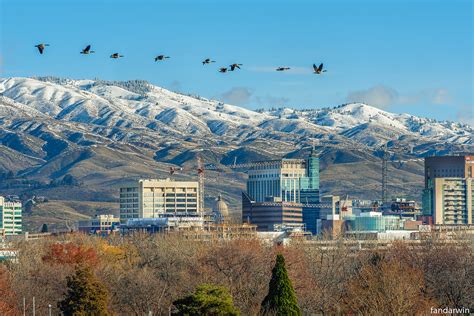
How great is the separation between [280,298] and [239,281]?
24.0 m

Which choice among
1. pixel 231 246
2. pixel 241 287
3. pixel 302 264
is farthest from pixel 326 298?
pixel 231 246

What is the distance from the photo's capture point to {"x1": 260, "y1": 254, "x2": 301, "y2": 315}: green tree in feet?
324

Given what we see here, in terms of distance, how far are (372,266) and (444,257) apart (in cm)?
1035

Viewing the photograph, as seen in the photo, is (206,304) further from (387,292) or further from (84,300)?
(387,292)

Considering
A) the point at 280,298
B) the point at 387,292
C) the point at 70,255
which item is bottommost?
the point at 280,298

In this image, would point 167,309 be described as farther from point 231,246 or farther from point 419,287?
point 231,246

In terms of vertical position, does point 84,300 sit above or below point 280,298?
below

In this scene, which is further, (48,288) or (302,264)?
(302,264)

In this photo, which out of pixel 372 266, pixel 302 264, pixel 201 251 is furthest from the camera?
pixel 201 251

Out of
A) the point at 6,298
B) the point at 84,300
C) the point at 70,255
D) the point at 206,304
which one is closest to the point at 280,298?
the point at 206,304

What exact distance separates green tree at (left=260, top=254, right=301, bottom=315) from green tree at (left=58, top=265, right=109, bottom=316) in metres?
9.90

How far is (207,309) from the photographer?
314 ft

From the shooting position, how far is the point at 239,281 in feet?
405

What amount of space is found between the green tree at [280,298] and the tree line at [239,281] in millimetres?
60
